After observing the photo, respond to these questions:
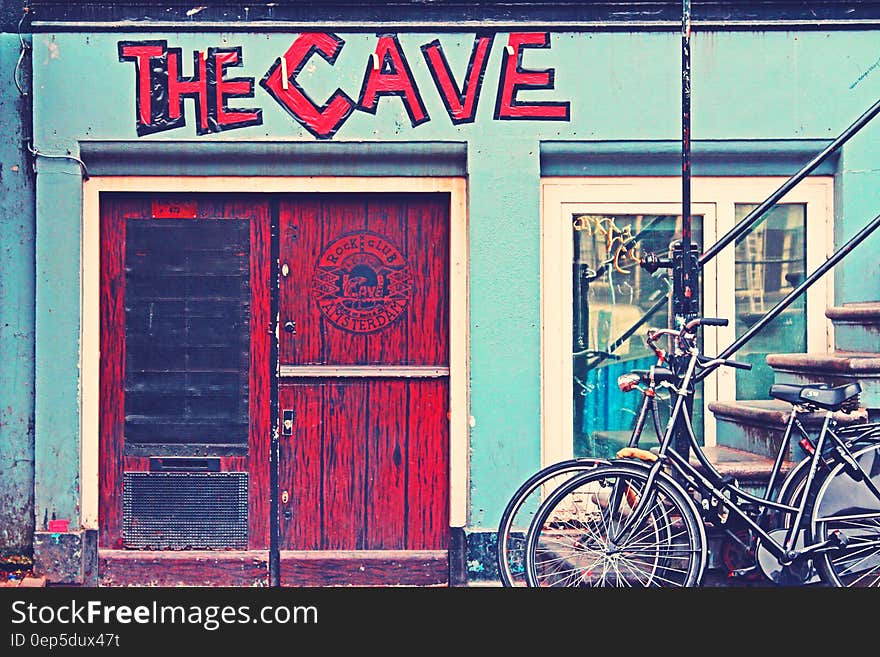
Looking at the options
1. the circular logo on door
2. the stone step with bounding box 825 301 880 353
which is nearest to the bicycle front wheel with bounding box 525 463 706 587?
the stone step with bounding box 825 301 880 353

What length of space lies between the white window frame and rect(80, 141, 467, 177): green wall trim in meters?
0.67

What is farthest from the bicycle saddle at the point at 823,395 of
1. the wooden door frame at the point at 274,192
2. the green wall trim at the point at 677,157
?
the wooden door frame at the point at 274,192

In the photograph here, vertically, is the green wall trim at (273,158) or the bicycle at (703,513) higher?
the green wall trim at (273,158)

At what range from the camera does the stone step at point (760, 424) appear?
16.3 feet

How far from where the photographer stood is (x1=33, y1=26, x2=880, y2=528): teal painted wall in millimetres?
5988

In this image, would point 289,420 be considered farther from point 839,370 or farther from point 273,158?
point 839,370

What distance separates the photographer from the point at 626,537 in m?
4.55

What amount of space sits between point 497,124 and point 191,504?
2.88m

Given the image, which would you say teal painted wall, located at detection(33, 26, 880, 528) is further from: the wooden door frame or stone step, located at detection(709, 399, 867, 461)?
stone step, located at detection(709, 399, 867, 461)

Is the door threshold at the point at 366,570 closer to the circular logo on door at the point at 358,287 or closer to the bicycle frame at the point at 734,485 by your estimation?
the circular logo on door at the point at 358,287

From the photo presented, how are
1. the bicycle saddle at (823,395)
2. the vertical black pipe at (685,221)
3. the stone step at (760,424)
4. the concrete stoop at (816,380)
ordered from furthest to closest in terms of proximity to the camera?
the vertical black pipe at (685,221) < the concrete stoop at (816,380) < the stone step at (760,424) < the bicycle saddle at (823,395)

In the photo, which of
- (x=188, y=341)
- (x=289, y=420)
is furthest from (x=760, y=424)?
(x=188, y=341)

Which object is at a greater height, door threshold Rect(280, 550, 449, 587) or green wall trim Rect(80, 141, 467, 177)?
green wall trim Rect(80, 141, 467, 177)

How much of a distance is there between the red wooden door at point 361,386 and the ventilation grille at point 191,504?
0.89 ft
